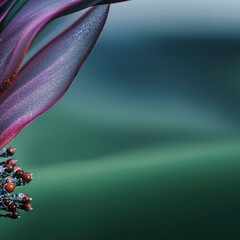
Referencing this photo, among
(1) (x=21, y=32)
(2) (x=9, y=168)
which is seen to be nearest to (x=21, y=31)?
(1) (x=21, y=32)

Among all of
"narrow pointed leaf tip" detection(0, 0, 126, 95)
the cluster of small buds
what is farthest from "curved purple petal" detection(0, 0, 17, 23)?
the cluster of small buds

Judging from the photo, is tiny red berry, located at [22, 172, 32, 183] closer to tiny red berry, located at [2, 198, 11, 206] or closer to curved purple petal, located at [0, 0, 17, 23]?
tiny red berry, located at [2, 198, 11, 206]

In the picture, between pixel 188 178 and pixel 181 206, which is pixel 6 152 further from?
pixel 188 178

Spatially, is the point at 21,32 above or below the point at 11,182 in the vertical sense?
above

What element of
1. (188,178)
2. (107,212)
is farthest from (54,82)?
(188,178)

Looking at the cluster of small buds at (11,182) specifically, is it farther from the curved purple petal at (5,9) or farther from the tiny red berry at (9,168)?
the curved purple petal at (5,9)

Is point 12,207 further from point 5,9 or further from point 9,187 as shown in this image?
point 5,9
